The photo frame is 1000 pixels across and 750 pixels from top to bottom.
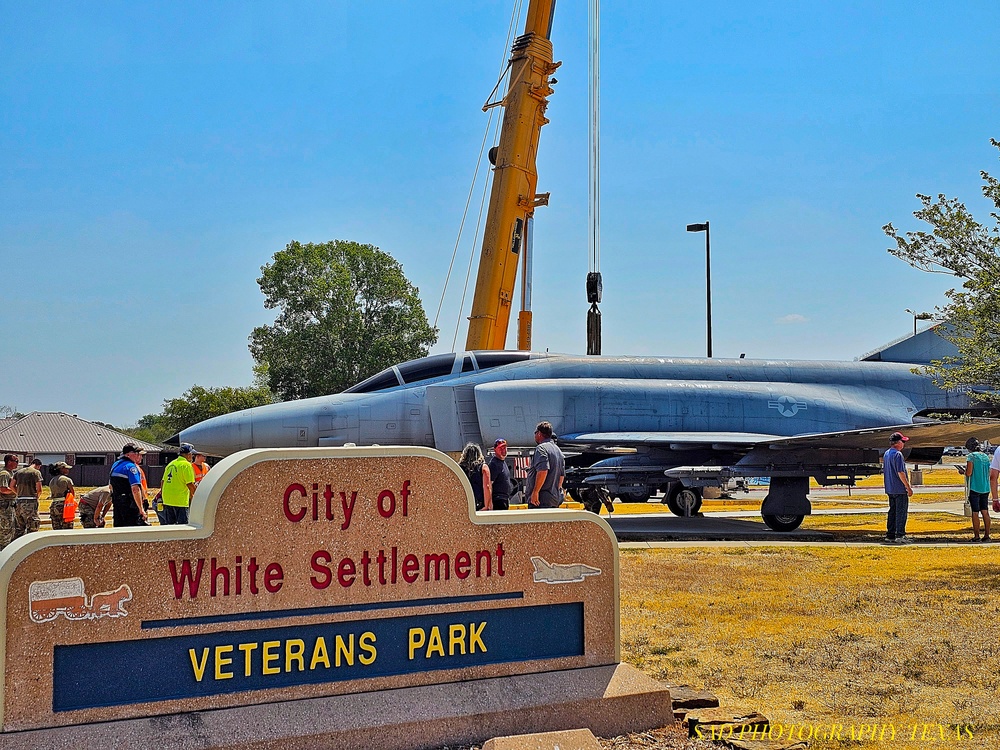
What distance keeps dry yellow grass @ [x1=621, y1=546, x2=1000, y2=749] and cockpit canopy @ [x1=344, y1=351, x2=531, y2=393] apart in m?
7.24

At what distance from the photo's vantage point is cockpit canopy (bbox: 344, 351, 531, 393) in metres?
16.9

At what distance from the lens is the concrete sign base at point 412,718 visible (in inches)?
151

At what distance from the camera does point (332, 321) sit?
5775 cm

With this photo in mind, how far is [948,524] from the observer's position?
16484 mm

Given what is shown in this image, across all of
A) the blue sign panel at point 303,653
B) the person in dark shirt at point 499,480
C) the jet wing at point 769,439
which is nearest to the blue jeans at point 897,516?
the jet wing at point 769,439

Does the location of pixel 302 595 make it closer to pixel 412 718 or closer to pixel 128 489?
pixel 412 718

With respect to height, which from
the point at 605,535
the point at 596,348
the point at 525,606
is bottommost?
the point at 525,606

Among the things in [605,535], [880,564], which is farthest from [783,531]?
[605,535]

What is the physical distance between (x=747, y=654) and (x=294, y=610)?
350cm

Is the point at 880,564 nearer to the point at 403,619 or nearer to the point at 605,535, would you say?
the point at 605,535

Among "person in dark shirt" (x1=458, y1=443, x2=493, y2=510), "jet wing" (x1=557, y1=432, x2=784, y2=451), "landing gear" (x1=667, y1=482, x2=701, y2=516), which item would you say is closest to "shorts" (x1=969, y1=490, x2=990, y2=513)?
"jet wing" (x1=557, y1=432, x2=784, y2=451)

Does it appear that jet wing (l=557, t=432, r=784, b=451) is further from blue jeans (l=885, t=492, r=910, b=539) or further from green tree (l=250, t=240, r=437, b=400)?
green tree (l=250, t=240, r=437, b=400)

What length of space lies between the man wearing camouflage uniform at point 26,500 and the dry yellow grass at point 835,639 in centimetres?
883

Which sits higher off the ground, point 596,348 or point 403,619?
point 596,348
